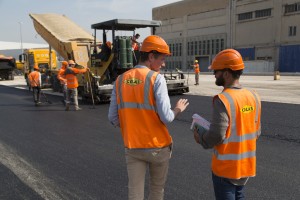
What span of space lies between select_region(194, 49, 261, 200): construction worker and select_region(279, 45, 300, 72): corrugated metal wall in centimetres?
4463

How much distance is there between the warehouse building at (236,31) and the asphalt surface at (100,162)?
1526 inches

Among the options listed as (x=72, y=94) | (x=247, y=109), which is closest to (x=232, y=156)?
(x=247, y=109)

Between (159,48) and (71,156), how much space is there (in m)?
3.68

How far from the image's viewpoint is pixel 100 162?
5.30 meters

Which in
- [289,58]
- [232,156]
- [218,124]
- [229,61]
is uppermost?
[289,58]

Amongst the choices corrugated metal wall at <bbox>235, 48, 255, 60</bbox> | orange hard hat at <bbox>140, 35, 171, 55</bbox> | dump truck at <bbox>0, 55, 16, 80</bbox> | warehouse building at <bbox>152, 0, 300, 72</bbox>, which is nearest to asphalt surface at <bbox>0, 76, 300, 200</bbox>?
orange hard hat at <bbox>140, 35, 171, 55</bbox>

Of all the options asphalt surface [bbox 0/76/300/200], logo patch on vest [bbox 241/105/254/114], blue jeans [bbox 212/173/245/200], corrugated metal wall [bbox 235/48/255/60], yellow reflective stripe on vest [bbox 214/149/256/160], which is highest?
corrugated metal wall [bbox 235/48/255/60]

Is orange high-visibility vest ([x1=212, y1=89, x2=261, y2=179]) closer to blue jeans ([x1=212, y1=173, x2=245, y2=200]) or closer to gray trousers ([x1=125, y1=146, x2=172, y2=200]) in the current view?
blue jeans ([x1=212, y1=173, x2=245, y2=200])

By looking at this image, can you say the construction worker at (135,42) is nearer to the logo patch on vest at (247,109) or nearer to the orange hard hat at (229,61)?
the orange hard hat at (229,61)

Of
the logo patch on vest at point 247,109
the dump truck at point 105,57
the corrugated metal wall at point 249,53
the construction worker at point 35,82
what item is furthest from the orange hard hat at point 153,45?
the corrugated metal wall at point 249,53

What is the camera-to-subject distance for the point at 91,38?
51.7 ft

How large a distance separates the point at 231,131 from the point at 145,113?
712 millimetres

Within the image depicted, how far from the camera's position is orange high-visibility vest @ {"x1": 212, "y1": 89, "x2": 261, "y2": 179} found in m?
2.27

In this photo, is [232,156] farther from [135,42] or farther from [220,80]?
[135,42]
